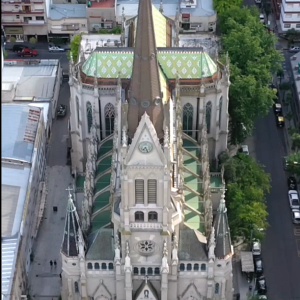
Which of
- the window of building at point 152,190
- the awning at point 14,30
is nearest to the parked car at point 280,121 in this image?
the window of building at point 152,190

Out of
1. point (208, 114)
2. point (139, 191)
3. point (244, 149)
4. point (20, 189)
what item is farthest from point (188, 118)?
point (139, 191)

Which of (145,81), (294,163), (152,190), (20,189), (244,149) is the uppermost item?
(244,149)

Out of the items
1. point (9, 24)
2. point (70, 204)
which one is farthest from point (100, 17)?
point (70, 204)

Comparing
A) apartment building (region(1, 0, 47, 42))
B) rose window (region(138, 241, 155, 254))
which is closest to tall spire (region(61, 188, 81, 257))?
rose window (region(138, 241, 155, 254))

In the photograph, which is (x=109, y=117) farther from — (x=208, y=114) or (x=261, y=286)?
(x=261, y=286)

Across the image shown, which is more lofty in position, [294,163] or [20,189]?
[294,163]

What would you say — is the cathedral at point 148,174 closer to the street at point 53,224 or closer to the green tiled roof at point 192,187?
the green tiled roof at point 192,187
